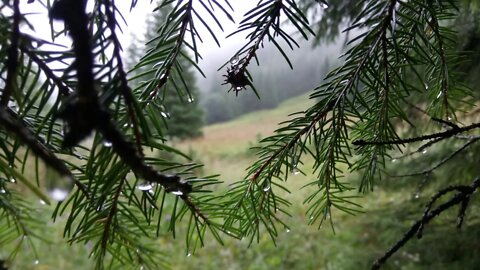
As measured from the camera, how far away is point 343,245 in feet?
12.1

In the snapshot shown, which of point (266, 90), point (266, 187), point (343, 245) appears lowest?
point (343, 245)

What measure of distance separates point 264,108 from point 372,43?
16.9 m

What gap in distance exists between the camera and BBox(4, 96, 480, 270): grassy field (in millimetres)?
1879

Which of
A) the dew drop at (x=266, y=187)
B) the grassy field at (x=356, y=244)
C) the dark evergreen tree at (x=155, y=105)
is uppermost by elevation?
the dark evergreen tree at (x=155, y=105)

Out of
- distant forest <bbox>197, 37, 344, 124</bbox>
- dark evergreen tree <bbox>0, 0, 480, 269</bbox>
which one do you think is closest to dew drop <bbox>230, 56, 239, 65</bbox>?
dark evergreen tree <bbox>0, 0, 480, 269</bbox>

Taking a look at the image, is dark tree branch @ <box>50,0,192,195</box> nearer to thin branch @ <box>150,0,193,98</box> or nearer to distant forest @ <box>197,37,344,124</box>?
thin branch @ <box>150,0,193,98</box>

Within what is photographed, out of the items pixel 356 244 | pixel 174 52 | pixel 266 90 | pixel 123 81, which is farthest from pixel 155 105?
pixel 266 90

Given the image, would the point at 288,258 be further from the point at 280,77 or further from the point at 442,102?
the point at 280,77

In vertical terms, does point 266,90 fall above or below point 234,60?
below

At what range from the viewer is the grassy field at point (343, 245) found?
1.88m

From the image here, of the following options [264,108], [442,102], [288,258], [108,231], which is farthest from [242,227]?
[264,108]

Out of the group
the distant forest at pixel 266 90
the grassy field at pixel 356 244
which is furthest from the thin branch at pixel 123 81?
the distant forest at pixel 266 90

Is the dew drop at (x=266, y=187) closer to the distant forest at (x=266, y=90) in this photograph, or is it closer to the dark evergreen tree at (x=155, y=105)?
the dark evergreen tree at (x=155, y=105)

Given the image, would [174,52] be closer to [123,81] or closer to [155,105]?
[155,105]
